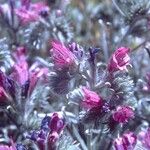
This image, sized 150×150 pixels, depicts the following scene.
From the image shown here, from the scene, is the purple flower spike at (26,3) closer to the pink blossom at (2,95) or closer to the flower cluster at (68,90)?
the flower cluster at (68,90)

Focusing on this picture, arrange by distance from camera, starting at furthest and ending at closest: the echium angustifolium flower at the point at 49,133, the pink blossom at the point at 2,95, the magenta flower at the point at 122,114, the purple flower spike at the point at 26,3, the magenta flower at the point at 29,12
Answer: the purple flower spike at the point at 26,3, the magenta flower at the point at 29,12, the pink blossom at the point at 2,95, the magenta flower at the point at 122,114, the echium angustifolium flower at the point at 49,133

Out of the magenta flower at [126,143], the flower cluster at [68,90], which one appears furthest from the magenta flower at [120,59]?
the magenta flower at [126,143]

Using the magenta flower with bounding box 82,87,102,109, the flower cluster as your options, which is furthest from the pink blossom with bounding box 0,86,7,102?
the magenta flower with bounding box 82,87,102,109

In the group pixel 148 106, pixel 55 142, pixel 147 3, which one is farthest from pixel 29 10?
pixel 55 142

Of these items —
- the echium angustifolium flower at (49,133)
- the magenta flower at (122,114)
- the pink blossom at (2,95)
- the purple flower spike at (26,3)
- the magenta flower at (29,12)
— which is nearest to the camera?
the echium angustifolium flower at (49,133)

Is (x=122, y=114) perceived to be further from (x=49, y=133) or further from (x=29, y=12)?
(x=29, y=12)

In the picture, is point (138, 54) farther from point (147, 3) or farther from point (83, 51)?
point (83, 51)
